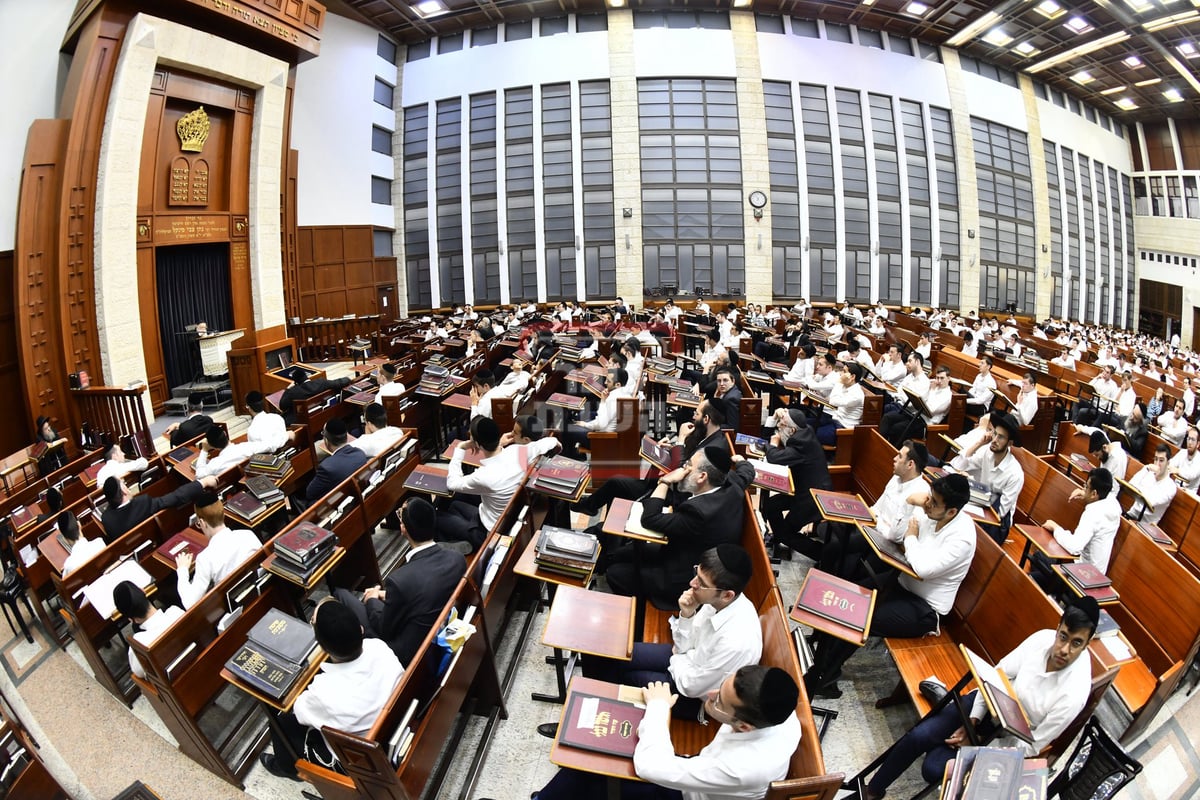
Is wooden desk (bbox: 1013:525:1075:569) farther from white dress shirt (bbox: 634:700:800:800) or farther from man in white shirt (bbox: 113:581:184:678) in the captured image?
man in white shirt (bbox: 113:581:184:678)

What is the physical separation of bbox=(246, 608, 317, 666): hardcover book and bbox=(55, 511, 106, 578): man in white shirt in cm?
163

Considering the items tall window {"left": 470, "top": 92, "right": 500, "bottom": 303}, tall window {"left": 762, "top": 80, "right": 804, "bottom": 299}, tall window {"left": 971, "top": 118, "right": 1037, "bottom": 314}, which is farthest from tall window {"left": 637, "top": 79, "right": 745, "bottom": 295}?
tall window {"left": 971, "top": 118, "right": 1037, "bottom": 314}

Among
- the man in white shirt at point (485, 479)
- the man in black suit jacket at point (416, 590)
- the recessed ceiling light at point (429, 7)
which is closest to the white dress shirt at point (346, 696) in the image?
the man in black suit jacket at point (416, 590)

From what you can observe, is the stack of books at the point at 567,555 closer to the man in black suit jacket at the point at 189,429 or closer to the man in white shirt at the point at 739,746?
the man in white shirt at the point at 739,746

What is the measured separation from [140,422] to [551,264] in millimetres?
12195

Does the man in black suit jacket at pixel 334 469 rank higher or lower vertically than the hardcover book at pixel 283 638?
higher

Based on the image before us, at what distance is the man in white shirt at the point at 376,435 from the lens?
5227 millimetres

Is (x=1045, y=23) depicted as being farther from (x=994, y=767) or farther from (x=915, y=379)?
(x=994, y=767)

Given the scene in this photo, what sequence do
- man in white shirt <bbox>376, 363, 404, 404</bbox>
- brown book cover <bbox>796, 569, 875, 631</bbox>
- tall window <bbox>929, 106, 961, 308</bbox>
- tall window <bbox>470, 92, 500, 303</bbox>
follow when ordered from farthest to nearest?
1. tall window <bbox>929, 106, 961, 308</bbox>
2. tall window <bbox>470, 92, 500, 303</bbox>
3. man in white shirt <bbox>376, 363, 404, 404</bbox>
4. brown book cover <bbox>796, 569, 875, 631</bbox>

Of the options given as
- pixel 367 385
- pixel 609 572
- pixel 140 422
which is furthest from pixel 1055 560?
pixel 140 422

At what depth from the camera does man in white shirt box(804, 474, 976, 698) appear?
3275mm

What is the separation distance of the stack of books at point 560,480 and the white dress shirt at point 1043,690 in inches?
98.7

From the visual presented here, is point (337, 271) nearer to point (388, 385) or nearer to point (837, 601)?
point (388, 385)

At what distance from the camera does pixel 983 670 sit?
8.41ft
